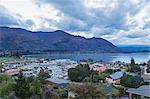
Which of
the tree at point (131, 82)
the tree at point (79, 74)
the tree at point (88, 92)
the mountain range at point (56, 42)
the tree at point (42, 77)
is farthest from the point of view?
the mountain range at point (56, 42)

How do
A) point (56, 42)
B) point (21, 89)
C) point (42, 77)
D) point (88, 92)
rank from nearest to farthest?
point (88, 92), point (21, 89), point (42, 77), point (56, 42)

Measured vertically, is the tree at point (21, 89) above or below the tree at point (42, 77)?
above

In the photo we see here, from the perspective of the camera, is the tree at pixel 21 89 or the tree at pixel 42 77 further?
the tree at pixel 42 77

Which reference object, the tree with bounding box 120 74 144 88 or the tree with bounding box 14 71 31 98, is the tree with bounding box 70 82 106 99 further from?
the tree with bounding box 120 74 144 88

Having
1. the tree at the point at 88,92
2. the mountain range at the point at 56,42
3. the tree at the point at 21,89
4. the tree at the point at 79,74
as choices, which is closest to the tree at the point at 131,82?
the tree at the point at 79,74

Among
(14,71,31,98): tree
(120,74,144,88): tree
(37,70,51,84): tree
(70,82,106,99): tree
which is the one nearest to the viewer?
(70,82,106,99): tree

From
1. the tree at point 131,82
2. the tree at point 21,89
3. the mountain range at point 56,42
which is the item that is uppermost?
the mountain range at point 56,42

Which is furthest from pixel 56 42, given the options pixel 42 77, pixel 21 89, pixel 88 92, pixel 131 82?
pixel 88 92

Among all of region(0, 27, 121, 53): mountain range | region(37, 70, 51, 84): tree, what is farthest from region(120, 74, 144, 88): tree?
region(0, 27, 121, 53): mountain range

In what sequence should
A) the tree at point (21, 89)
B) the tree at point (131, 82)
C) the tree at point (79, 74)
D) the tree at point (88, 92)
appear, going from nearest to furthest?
1. the tree at point (88, 92)
2. the tree at point (21, 89)
3. the tree at point (131, 82)
4. the tree at point (79, 74)

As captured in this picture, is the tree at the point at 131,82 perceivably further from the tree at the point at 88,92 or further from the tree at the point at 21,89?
the tree at the point at 21,89

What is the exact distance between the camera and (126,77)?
8969 mm

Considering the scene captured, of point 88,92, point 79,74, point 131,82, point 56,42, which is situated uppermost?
point 56,42

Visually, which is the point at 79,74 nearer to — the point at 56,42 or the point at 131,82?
the point at 131,82
